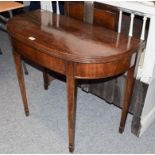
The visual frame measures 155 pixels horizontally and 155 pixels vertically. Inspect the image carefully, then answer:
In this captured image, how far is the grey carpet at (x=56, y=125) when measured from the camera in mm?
1587

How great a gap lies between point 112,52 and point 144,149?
772 millimetres

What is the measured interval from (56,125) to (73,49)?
2.50 feet

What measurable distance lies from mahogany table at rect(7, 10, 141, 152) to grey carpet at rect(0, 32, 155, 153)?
0.19 m

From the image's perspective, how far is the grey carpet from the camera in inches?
62.5

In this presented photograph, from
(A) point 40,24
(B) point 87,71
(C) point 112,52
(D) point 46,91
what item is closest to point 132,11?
(C) point 112,52

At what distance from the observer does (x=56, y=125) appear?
175cm

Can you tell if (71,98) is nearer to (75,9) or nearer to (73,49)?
(73,49)

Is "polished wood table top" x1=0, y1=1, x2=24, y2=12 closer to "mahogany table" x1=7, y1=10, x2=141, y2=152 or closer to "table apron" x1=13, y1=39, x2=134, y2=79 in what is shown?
"mahogany table" x1=7, y1=10, x2=141, y2=152

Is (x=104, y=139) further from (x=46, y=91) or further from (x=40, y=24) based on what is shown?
(x=40, y=24)

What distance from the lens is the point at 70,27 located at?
4.67 ft

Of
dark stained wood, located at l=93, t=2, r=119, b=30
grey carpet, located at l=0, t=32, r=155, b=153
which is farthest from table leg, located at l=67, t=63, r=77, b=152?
dark stained wood, located at l=93, t=2, r=119, b=30

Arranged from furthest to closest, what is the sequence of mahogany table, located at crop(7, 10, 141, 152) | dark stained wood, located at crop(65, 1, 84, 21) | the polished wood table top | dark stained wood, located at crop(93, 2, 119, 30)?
1. the polished wood table top
2. dark stained wood, located at crop(65, 1, 84, 21)
3. dark stained wood, located at crop(93, 2, 119, 30)
4. mahogany table, located at crop(7, 10, 141, 152)

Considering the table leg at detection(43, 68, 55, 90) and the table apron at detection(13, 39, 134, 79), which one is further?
the table leg at detection(43, 68, 55, 90)

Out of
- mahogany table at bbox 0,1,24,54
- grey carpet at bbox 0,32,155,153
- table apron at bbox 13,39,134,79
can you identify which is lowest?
grey carpet at bbox 0,32,155,153
